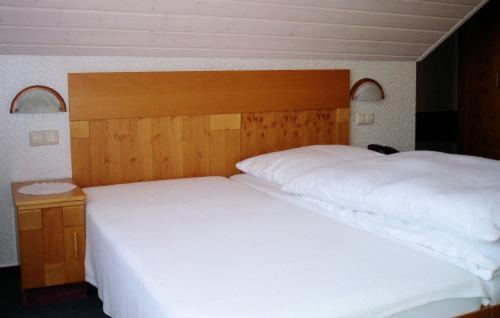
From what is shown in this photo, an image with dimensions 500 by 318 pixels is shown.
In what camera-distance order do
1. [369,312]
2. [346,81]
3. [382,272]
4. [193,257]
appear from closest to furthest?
[369,312] → [382,272] → [193,257] → [346,81]

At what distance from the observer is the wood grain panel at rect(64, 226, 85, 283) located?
231cm

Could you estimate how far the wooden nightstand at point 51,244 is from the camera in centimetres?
224

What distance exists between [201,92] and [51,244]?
3.81ft

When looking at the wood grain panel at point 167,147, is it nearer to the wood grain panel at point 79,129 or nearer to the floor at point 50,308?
the wood grain panel at point 79,129

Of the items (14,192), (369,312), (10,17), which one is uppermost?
(10,17)

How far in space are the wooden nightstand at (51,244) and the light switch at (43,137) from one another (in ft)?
1.23

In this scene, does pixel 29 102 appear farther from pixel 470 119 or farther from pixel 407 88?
pixel 470 119

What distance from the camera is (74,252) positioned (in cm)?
232

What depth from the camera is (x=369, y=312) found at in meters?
1.26

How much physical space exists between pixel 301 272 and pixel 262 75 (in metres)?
1.86

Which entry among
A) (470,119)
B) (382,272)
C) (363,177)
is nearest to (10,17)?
(363,177)

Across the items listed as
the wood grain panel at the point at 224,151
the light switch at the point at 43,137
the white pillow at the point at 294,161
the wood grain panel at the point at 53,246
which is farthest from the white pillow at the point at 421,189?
the light switch at the point at 43,137

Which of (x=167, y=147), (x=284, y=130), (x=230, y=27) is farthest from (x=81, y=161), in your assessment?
(x=284, y=130)

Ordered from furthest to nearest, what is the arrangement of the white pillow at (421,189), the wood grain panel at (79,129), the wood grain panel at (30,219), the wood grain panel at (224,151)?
the wood grain panel at (224,151) < the wood grain panel at (79,129) < the wood grain panel at (30,219) < the white pillow at (421,189)
